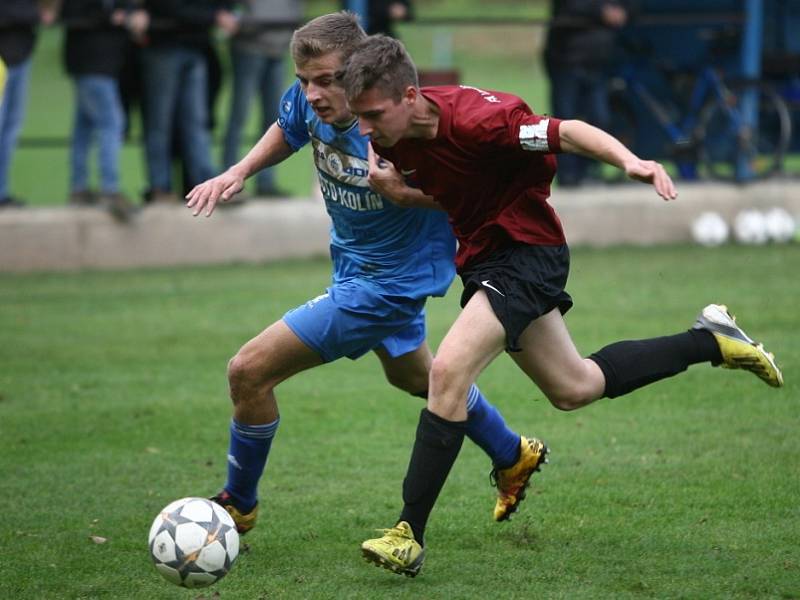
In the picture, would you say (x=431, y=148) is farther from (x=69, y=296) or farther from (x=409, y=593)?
(x=69, y=296)

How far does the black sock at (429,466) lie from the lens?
4.70 metres

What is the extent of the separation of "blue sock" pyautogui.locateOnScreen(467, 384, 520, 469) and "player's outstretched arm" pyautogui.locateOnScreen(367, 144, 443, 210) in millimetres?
864

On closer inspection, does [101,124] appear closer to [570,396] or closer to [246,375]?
[246,375]

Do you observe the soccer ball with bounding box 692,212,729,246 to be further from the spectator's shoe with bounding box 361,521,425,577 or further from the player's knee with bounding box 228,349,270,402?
the spectator's shoe with bounding box 361,521,425,577

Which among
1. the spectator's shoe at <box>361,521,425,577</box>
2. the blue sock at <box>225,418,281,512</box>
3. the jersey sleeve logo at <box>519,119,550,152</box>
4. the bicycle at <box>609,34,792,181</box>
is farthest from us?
the bicycle at <box>609,34,792,181</box>

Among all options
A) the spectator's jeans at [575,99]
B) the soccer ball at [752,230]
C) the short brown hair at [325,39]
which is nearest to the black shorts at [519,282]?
the short brown hair at [325,39]

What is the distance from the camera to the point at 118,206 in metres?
12.6

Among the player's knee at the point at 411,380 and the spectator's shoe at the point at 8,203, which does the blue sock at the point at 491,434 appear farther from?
the spectator's shoe at the point at 8,203

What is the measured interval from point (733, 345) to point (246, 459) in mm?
1962

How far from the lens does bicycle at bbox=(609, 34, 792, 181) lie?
15.2 m

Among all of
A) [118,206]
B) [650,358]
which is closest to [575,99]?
[118,206]

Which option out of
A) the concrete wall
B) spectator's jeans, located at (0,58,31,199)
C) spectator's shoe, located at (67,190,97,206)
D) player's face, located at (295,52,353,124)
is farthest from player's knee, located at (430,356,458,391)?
spectator's shoe, located at (67,190,97,206)

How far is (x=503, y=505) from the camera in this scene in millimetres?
5402

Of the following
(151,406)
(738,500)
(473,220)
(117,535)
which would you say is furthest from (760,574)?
(151,406)
